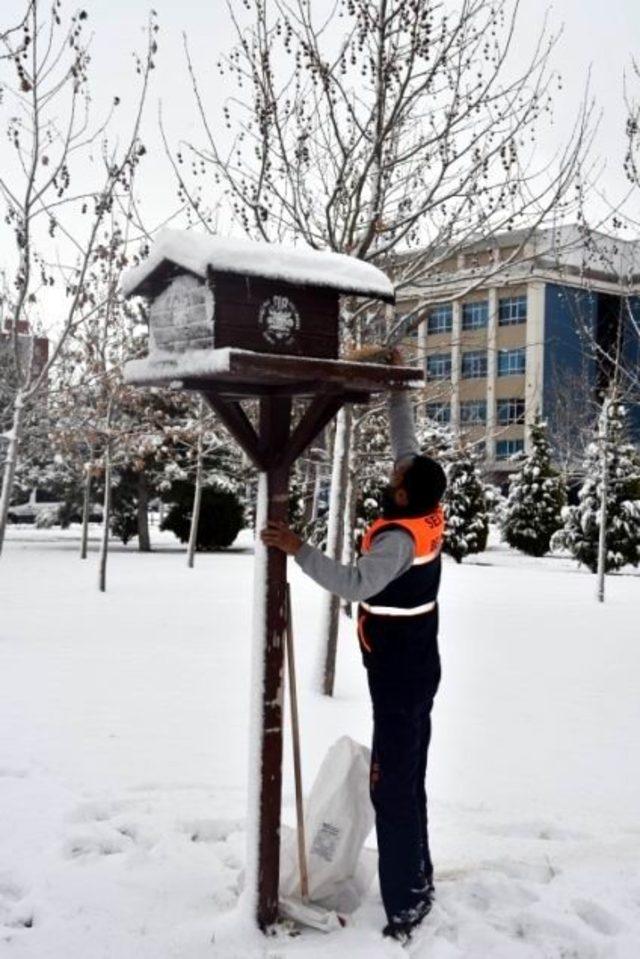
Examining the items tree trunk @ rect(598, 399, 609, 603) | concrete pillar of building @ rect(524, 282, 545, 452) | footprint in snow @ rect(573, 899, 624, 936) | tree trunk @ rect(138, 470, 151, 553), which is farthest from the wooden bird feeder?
concrete pillar of building @ rect(524, 282, 545, 452)

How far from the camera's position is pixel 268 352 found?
400cm

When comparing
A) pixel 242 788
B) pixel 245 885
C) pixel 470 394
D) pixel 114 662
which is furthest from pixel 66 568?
pixel 470 394

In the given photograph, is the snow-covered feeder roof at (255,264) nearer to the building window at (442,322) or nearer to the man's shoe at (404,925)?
the man's shoe at (404,925)

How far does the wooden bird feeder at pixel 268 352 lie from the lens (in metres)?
3.88

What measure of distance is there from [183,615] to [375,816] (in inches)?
380

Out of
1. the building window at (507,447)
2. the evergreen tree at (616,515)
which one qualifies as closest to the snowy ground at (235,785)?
the evergreen tree at (616,515)

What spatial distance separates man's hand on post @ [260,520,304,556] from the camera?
13.1 ft

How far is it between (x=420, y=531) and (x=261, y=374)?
33.7 inches

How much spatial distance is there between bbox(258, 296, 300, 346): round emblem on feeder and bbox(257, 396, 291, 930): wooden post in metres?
0.32

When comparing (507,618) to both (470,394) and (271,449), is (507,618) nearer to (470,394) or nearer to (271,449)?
(271,449)

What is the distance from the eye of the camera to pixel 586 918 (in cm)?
425

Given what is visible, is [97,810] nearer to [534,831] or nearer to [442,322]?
[534,831]

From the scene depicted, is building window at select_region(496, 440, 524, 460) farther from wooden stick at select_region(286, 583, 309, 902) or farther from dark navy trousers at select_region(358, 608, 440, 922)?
dark navy trousers at select_region(358, 608, 440, 922)

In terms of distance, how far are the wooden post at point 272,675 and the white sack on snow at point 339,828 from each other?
19cm
